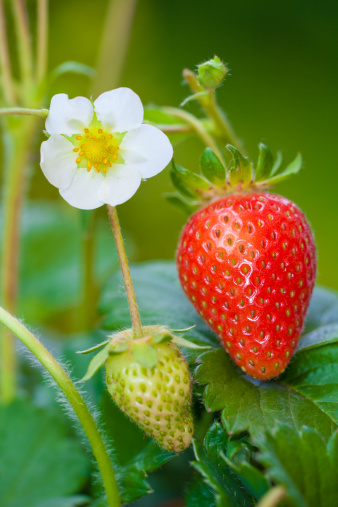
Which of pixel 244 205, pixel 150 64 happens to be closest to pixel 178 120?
pixel 244 205

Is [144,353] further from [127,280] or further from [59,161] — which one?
[59,161]

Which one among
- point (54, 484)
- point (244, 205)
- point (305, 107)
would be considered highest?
point (244, 205)

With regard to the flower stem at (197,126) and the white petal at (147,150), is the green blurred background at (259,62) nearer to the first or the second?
the flower stem at (197,126)

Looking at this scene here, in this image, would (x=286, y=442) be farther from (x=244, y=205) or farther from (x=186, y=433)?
(x=244, y=205)

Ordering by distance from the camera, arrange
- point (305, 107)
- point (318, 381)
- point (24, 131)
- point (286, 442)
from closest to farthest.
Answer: point (286, 442), point (318, 381), point (24, 131), point (305, 107)

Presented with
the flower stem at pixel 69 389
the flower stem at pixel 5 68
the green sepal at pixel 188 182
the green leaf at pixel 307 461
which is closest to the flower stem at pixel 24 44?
the flower stem at pixel 5 68

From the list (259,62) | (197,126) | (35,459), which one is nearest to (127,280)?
(197,126)

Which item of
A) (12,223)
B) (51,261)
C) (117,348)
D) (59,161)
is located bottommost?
(51,261)
